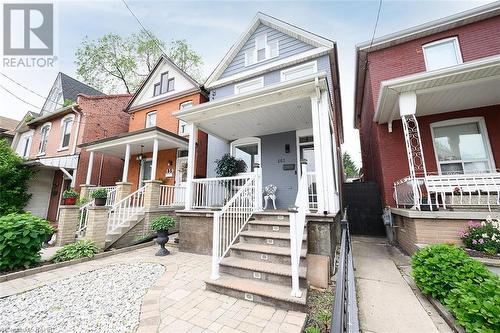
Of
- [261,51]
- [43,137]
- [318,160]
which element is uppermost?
[261,51]

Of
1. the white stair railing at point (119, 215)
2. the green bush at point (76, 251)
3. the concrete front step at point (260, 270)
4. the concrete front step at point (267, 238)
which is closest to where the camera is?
the concrete front step at point (260, 270)

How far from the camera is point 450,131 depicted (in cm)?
664

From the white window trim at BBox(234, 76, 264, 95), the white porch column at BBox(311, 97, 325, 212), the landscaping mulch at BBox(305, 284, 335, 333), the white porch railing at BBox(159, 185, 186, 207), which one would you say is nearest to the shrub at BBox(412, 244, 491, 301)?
the landscaping mulch at BBox(305, 284, 335, 333)

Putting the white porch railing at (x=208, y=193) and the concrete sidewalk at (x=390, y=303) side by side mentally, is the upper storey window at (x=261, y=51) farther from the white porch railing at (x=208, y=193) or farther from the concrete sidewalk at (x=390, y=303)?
the concrete sidewalk at (x=390, y=303)

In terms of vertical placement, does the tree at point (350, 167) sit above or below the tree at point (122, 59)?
below

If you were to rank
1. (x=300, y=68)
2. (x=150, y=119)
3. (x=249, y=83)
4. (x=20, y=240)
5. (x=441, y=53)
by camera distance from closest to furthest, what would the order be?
(x=20, y=240), (x=441, y=53), (x=300, y=68), (x=249, y=83), (x=150, y=119)

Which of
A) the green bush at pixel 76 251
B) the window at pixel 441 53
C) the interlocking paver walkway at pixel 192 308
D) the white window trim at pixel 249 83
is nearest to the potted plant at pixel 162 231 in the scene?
the interlocking paver walkway at pixel 192 308

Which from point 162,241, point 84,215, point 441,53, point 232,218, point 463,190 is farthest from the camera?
point 84,215

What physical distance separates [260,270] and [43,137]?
704 inches

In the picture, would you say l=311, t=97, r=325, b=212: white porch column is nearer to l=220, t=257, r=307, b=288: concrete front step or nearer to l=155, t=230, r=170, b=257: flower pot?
l=220, t=257, r=307, b=288: concrete front step

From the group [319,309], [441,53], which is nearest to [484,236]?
[319,309]

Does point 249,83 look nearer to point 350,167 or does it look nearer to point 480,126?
point 480,126

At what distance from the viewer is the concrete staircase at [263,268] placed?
2.93m

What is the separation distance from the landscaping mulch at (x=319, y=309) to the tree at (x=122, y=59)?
1977 cm
